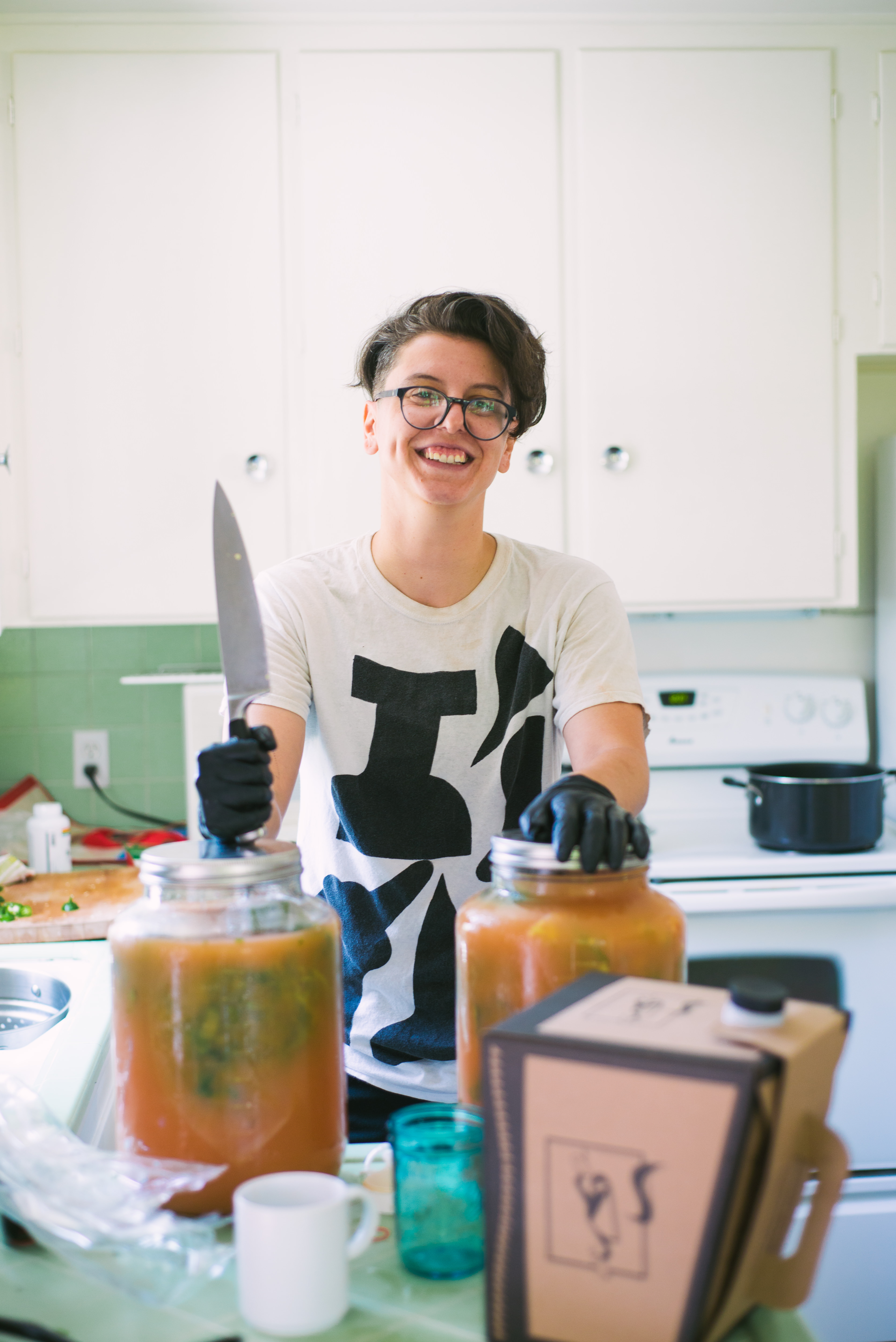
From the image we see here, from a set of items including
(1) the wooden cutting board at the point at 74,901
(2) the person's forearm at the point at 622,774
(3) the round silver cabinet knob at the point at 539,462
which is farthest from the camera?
(3) the round silver cabinet knob at the point at 539,462

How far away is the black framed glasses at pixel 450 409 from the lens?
1.19 meters

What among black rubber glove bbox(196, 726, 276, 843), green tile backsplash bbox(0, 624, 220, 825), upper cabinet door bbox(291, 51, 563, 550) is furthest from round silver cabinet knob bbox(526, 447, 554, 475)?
black rubber glove bbox(196, 726, 276, 843)

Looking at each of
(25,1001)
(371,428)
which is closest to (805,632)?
(371,428)

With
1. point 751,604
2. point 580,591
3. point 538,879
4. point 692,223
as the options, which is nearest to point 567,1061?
point 538,879

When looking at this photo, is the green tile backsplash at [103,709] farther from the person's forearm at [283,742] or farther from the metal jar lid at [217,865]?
the metal jar lid at [217,865]

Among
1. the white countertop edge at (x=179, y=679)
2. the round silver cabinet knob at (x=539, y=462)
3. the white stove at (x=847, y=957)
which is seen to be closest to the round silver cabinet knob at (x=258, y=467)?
the white countertop edge at (x=179, y=679)

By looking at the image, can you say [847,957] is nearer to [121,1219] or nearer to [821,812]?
[821,812]

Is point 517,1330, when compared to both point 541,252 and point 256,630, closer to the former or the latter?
point 256,630

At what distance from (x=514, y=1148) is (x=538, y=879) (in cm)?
17

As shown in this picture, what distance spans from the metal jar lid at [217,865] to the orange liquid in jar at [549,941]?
121mm

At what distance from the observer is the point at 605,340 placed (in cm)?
220

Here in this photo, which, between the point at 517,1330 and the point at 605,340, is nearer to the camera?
the point at 517,1330

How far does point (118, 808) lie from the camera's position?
2447 mm

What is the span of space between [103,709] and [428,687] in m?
1.46
